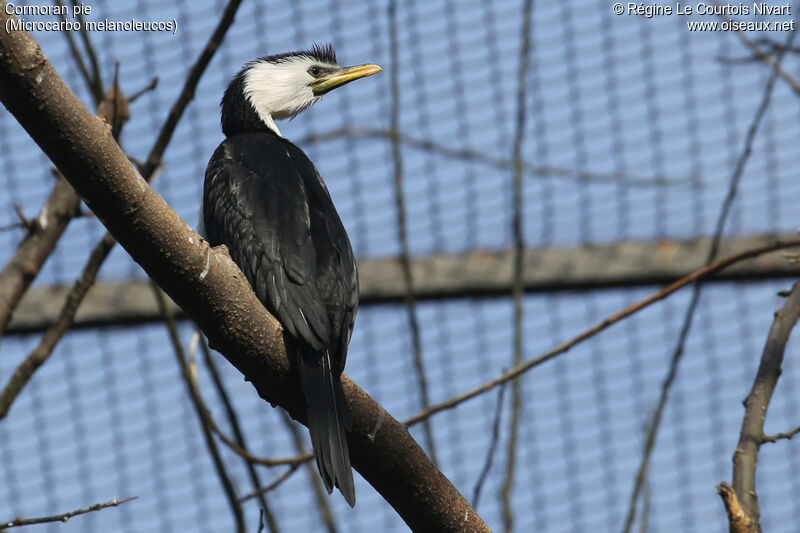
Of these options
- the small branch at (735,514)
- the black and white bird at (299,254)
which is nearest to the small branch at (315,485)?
the black and white bird at (299,254)

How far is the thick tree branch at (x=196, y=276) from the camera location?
1925 millimetres

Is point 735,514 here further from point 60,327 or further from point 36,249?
point 36,249

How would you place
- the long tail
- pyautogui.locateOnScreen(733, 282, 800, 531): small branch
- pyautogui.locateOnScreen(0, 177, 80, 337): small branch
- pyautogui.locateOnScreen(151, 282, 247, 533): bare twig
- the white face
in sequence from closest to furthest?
1. pyautogui.locateOnScreen(733, 282, 800, 531): small branch
2. the long tail
3. pyautogui.locateOnScreen(151, 282, 247, 533): bare twig
4. pyautogui.locateOnScreen(0, 177, 80, 337): small branch
5. the white face

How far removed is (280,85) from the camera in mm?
4320

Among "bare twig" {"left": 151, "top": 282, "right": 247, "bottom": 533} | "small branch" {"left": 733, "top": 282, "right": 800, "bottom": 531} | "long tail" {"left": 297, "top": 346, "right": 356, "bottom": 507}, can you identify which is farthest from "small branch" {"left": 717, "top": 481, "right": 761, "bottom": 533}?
"bare twig" {"left": 151, "top": 282, "right": 247, "bottom": 533}

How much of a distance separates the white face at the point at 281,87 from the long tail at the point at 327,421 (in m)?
1.88

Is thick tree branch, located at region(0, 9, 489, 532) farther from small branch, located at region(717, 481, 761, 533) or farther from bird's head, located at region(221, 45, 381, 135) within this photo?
bird's head, located at region(221, 45, 381, 135)

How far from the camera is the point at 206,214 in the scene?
3188 mm

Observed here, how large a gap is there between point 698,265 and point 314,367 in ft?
7.93

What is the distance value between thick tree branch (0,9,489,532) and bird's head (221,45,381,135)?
5.80 ft

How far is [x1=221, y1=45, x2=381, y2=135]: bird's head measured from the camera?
4.09 m

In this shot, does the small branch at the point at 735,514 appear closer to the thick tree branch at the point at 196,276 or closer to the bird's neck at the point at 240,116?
the thick tree branch at the point at 196,276

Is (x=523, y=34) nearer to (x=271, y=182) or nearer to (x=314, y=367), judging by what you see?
(x=271, y=182)

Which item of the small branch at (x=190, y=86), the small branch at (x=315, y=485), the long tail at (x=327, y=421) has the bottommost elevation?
the small branch at (x=315, y=485)
